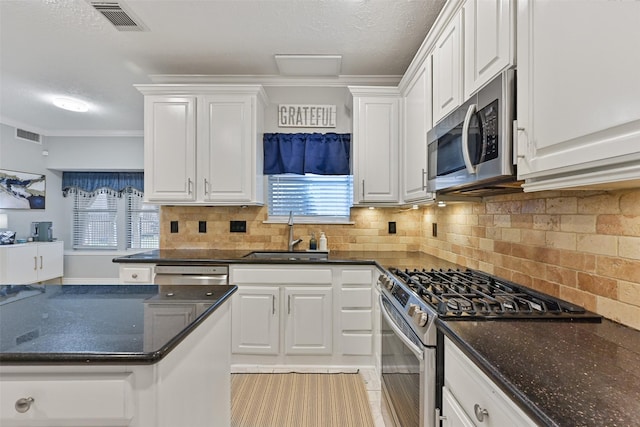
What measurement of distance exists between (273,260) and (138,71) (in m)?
2.27

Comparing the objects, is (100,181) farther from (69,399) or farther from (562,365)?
(562,365)

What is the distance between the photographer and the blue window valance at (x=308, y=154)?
3291 millimetres

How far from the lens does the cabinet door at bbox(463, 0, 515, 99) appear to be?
1.22 meters

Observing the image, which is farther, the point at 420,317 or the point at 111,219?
the point at 111,219

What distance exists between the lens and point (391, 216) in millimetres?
3250

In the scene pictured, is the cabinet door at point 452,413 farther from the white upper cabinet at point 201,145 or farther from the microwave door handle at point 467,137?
the white upper cabinet at point 201,145

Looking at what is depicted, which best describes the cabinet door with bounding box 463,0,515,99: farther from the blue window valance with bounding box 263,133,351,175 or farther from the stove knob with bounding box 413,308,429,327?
the blue window valance with bounding box 263,133,351,175

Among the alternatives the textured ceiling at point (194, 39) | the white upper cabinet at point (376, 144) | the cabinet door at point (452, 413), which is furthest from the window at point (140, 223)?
the cabinet door at point (452, 413)

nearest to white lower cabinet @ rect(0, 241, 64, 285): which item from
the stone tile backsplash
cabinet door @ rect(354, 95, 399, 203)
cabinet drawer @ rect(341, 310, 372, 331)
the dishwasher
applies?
the stone tile backsplash

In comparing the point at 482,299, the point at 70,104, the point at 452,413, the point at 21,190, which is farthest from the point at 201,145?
the point at 21,190

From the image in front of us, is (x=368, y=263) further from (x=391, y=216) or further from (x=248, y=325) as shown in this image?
(x=248, y=325)

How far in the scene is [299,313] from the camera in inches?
104

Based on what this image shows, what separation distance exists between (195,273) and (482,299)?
206 centimetres

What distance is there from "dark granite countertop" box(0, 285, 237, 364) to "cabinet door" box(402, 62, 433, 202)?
149 cm
